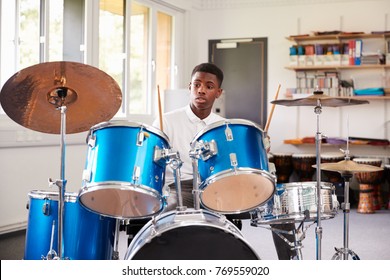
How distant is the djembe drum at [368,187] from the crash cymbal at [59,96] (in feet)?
13.7

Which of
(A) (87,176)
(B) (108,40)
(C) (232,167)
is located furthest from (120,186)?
(B) (108,40)

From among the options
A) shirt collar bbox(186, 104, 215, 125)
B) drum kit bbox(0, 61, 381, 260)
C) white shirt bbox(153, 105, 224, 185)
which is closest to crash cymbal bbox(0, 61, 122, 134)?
drum kit bbox(0, 61, 381, 260)

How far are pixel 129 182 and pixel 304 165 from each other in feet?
15.5

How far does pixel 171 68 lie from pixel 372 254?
3.87m

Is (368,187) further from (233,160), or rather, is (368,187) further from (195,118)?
(233,160)

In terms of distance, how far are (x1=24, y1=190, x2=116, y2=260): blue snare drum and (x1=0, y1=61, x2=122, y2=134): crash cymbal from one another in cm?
38

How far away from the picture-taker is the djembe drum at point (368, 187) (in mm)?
6297

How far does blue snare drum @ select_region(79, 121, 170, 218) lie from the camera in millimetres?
2398

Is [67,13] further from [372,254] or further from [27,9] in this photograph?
[372,254]

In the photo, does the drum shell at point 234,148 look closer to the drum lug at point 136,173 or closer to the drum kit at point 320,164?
the drum lug at point 136,173

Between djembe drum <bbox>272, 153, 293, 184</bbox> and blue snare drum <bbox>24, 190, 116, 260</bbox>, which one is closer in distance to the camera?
blue snare drum <bbox>24, 190, 116, 260</bbox>

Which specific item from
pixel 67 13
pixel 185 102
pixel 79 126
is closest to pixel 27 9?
pixel 67 13

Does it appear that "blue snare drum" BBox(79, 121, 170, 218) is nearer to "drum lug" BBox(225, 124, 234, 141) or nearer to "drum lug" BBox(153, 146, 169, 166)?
"drum lug" BBox(153, 146, 169, 166)

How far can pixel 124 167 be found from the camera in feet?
7.91
